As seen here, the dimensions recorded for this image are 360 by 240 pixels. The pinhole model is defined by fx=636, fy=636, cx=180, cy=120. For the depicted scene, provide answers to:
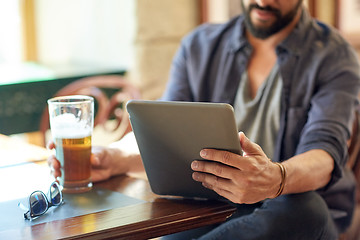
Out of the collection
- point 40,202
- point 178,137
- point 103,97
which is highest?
point 178,137

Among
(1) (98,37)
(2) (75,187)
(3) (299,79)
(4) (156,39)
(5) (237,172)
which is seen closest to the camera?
(5) (237,172)

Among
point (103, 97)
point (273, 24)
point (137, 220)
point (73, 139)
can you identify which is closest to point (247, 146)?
point (137, 220)

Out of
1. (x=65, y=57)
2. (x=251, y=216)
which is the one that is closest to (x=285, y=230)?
(x=251, y=216)

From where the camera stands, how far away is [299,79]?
2.04 meters

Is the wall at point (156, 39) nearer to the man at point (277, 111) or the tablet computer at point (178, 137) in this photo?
the man at point (277, 111)

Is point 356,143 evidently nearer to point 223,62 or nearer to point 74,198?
point 223,62

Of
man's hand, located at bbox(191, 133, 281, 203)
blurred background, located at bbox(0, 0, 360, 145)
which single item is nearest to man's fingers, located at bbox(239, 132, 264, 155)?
man's hand, located at bbox(191, 133, 281, 203)

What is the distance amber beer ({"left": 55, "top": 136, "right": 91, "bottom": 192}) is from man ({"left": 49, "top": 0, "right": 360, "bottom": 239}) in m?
0.03

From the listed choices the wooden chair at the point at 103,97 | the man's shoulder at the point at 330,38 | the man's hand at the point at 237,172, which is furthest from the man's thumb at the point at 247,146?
the wooden chair at the point at 103,97

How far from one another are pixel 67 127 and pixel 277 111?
0.82 m

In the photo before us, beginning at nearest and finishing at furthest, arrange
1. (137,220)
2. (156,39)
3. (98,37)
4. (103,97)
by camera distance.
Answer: (137,220), (103,97), (156,39), (98,37)

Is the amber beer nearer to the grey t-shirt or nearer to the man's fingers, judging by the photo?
the man's fingers

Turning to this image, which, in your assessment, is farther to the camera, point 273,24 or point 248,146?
point 273,24

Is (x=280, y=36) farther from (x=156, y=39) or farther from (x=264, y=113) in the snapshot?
(x=156, y=39)
